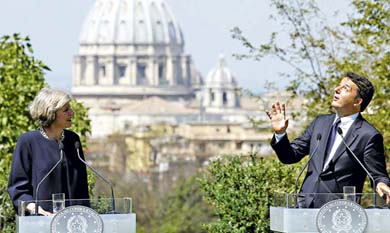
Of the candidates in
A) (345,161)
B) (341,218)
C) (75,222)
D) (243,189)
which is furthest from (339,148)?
(243,189)

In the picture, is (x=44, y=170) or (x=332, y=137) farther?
(x=332, y=137)

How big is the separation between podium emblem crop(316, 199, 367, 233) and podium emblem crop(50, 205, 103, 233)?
978mm

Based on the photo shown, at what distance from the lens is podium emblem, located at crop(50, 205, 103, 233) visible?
805 cm

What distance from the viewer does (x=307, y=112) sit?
65.5 feet

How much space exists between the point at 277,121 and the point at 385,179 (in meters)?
0.58

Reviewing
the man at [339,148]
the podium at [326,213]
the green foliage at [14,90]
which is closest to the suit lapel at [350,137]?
the man at [339,148]

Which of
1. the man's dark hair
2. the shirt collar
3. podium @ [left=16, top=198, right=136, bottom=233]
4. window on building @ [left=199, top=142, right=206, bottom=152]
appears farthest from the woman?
window on building @ [left=199, top=142, right=206, bottom=152]

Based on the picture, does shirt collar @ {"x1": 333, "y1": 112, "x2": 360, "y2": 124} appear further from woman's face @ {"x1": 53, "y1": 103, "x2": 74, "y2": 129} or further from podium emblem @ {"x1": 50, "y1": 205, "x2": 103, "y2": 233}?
podium emblem @ {"x1": 50, "y1": 205, "x2": 103, "y2": 233}

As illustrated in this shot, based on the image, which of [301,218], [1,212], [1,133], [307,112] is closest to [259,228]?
[1,212]

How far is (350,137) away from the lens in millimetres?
8820

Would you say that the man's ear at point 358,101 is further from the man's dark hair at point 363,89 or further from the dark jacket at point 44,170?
the dark jacket at point 44,170

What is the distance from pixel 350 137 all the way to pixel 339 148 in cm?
8

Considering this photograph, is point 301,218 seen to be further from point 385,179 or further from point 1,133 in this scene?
point 1,133

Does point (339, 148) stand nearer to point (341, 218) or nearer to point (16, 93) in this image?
point (341, 218)
